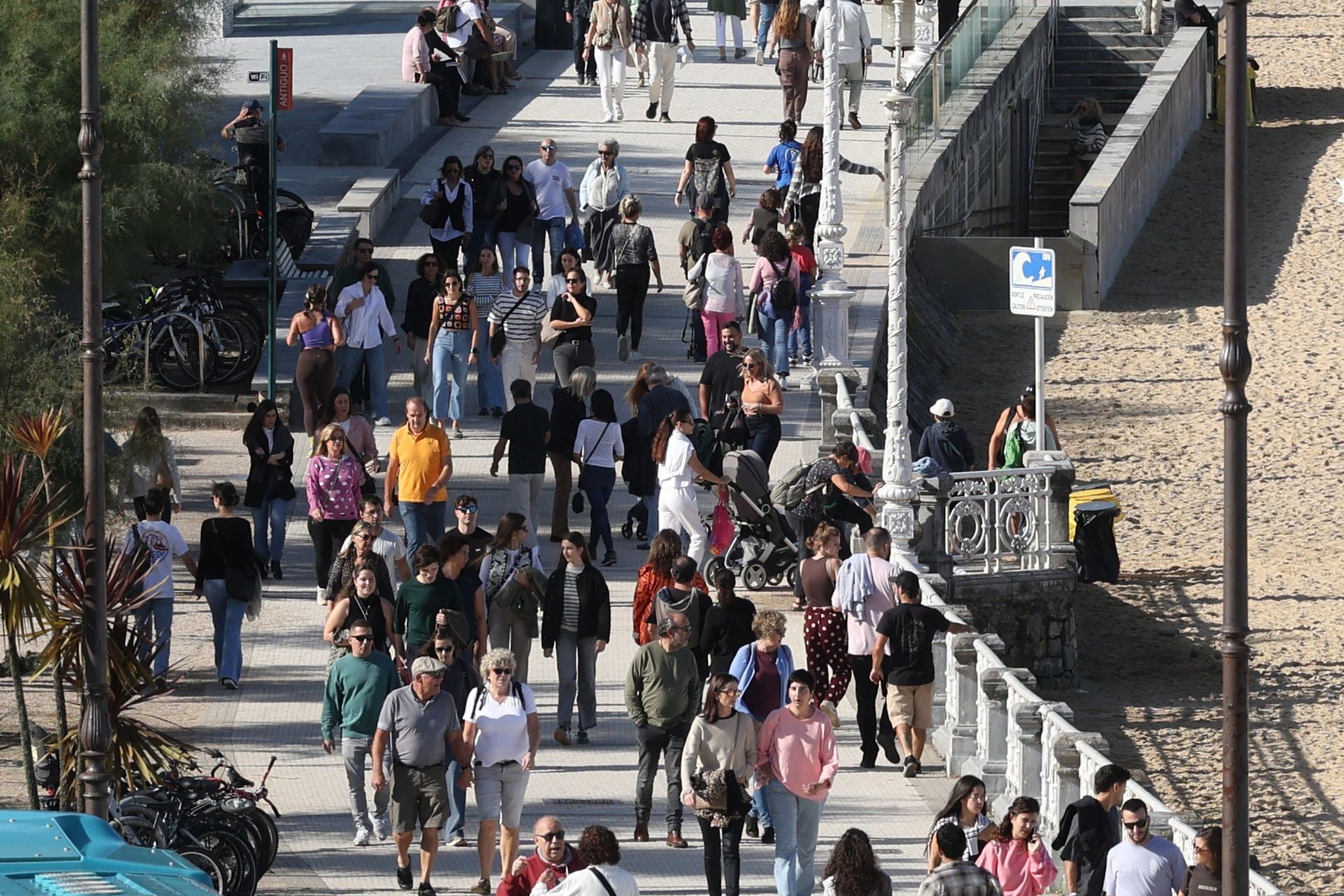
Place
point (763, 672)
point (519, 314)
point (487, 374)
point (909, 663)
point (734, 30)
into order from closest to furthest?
1. point (763, 672)
2. point (909, 663)
3. point (519, 314)
4. point (487, 374)
5. point (734, 30)

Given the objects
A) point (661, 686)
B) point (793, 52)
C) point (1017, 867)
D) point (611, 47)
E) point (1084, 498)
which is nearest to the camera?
point (1017, 867)

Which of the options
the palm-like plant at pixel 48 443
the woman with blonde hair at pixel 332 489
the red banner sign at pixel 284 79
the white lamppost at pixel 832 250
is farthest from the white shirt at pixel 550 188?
the palm-like plant at pixel 48 443

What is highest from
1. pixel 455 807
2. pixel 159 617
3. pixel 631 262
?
pixel 631 262

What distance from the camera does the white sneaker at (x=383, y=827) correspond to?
1553cm

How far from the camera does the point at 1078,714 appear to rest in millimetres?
23484

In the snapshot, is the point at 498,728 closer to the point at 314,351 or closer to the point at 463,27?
the point at 314,351

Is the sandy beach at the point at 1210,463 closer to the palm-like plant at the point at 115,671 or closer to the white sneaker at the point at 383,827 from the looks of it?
the white sneaker at the point at 383,827

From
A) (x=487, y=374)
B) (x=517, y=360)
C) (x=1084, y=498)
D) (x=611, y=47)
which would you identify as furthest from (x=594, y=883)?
(x=611, y=47)

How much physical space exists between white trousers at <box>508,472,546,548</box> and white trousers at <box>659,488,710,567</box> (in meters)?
0.96

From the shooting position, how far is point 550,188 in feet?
87.2

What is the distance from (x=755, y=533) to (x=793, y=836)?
6153 millimetres

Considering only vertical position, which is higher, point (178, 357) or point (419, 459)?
point (178, 357)

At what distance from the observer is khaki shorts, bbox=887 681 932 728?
56.8 ft

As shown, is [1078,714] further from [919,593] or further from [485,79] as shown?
[485,79]
